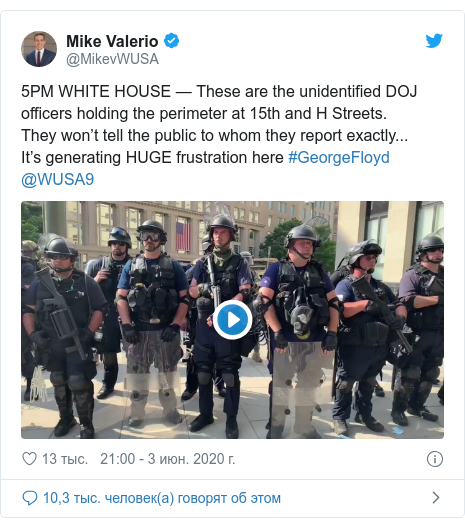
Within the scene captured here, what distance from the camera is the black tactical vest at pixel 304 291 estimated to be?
7.22 ft

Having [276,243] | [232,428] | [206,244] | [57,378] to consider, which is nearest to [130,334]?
[57,378]

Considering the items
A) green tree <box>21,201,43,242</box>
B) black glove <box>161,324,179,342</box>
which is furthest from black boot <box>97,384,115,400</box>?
green tree <box>21,201,43,242</box>

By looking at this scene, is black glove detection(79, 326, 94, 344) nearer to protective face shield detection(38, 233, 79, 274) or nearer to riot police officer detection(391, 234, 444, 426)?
protective face shield detection(38, 233, 79, 274)

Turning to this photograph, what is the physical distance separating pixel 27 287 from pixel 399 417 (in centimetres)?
353

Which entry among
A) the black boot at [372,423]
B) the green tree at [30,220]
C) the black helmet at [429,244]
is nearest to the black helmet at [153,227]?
the green tree at [30,220]

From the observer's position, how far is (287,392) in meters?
2.31

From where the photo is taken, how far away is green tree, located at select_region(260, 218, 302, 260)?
82.6 inches

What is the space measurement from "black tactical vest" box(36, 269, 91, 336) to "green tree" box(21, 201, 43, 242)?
1.51 feet
